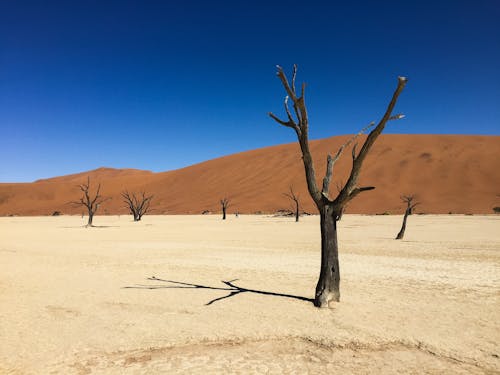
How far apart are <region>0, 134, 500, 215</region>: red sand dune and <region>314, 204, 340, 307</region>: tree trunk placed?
4843 cm

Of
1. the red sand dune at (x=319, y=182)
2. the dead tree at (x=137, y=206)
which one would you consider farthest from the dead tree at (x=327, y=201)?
the red sand dune at (x=319, y=182)

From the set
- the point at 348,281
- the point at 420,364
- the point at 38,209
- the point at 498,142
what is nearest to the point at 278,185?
the point at 498,142

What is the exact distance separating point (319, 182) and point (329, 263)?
59.4m

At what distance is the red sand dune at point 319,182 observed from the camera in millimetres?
56438

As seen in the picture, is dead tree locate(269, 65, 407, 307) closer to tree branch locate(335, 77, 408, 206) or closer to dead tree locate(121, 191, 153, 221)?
tree branch locate(335, 77, 408, 206)

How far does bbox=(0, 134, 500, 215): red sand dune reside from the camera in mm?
56438

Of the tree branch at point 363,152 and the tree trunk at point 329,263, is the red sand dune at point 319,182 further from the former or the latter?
the tree branch at point 363,152

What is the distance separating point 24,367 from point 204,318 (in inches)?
103

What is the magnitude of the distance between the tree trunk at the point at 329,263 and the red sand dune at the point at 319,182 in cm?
4843

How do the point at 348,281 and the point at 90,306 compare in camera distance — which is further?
the point at 348,281

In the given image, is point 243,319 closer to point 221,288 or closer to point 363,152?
point 221,288

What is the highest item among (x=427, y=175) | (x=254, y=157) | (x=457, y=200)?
(x=254, y=157)

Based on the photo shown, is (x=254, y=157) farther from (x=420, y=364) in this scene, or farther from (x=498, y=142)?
(x=420, y=364)

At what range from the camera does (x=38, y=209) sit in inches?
3118
